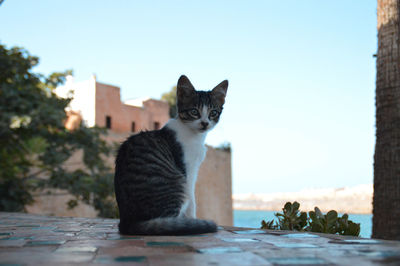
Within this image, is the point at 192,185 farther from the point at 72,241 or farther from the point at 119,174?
the point at 72,241

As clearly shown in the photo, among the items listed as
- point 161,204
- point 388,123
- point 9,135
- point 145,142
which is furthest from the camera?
point 9,135

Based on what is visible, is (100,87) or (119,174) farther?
(100,87)

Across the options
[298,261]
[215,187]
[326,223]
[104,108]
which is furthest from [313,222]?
[215,187]

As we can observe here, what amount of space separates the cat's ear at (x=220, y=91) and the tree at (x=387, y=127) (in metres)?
2.09

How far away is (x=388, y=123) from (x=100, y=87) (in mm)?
14315

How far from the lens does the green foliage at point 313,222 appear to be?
3146 millimetres

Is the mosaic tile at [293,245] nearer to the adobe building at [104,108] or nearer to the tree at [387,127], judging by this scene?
the tree at [387,127]

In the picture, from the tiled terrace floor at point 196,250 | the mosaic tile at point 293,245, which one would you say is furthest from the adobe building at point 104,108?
the mosaic tile at point 293,245

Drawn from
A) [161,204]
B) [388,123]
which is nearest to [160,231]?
[161,204]

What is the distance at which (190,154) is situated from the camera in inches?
114

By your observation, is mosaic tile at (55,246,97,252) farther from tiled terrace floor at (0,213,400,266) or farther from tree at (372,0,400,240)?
tree at (372,0,400,240)

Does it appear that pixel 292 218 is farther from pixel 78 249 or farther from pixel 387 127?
pixel 78 249

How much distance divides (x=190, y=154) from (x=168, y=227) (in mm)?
563

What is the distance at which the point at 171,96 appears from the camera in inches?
982
